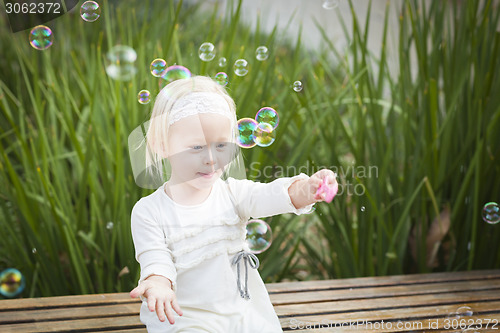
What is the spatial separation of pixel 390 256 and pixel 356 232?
0.16 metres

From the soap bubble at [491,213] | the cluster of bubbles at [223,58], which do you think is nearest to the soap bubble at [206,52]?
the cluster of bubbles at [223,58]

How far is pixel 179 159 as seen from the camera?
1.31 metres

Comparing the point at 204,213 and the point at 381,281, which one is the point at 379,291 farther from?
the point at 204,213

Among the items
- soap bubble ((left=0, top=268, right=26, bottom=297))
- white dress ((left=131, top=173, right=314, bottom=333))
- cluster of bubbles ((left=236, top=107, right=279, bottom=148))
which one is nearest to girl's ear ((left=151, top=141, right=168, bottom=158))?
white dress ((left=131, top=173, right=314, bottom=333))

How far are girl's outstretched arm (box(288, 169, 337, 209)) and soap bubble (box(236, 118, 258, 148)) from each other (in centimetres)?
23

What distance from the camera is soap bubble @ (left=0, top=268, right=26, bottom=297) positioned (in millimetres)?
1804

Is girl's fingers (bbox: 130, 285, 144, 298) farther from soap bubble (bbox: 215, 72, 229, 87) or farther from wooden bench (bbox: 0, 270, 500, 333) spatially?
soap bubble (bbox: 215, 72, 229, 87)

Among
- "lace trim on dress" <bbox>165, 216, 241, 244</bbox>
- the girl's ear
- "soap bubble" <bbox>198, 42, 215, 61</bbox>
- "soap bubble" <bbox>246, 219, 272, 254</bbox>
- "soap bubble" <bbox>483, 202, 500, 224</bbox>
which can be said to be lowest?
"soap bubble" <bbox>483, 202, 500, 224</bbox>

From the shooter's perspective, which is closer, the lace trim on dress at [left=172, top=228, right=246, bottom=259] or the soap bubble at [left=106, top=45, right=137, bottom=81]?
the lace trim on dress at [left=172, top=228, right=246, bottom=259]

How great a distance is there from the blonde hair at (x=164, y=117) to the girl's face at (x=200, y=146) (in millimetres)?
29

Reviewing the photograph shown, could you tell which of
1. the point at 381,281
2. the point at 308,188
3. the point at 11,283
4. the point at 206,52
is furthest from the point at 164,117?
the point at 381,281

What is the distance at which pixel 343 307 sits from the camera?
1734mm

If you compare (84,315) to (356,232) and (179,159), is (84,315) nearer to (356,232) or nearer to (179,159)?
(179,159)

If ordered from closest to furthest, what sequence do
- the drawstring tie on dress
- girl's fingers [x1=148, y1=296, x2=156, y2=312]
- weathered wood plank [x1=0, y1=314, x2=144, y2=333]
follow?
girl's fingers [x1=148, y1=296, x2=156, y2=312]
the drawstring tie on dress
weathered wood plank [x1=0, y1=314, x2=144, y2=333]
